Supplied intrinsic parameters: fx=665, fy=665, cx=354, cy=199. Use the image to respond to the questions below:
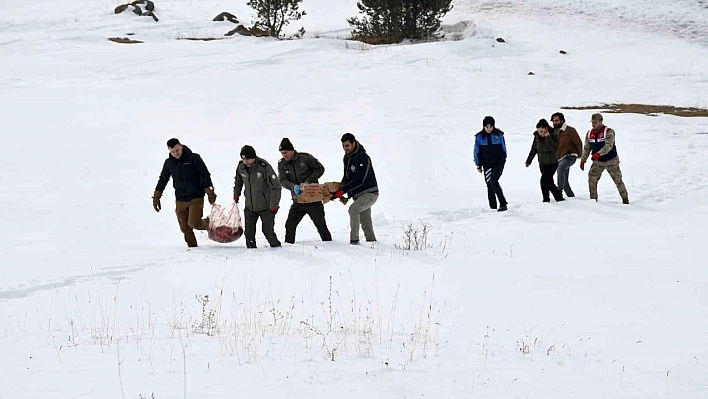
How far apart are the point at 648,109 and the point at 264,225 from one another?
63.8 feet

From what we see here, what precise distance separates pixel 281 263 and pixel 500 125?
1473cm

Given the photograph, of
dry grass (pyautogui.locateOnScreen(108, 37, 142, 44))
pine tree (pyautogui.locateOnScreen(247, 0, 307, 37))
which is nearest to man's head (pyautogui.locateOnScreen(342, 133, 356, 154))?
dry grass (pyautogui.locateOnScreen(108, 37, 142, 44))

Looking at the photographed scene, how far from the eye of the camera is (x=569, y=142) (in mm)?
12648

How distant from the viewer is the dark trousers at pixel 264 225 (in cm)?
995

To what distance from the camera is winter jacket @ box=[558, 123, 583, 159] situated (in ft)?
41.4

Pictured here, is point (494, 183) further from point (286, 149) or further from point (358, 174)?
point (286, 149)

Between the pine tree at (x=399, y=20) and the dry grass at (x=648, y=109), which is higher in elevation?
the pine tree at (x=399, y=20)

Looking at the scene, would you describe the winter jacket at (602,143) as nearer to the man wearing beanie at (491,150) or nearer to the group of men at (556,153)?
the group of men at (556,153)

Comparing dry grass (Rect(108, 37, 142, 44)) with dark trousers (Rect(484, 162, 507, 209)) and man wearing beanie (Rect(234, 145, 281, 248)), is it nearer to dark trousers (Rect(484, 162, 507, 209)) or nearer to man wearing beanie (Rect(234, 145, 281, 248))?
dark trousers (Rect(484, 162, 507, 209))

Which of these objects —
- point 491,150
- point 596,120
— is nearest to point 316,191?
point 491,150

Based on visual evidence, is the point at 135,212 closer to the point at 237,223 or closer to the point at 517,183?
the point at 237,223

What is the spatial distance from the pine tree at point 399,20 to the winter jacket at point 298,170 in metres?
28.5

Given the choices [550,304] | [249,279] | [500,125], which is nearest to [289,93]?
[500,125]

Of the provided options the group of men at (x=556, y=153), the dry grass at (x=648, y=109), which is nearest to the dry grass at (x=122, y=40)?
the dry grass at (x=648, y=109)
